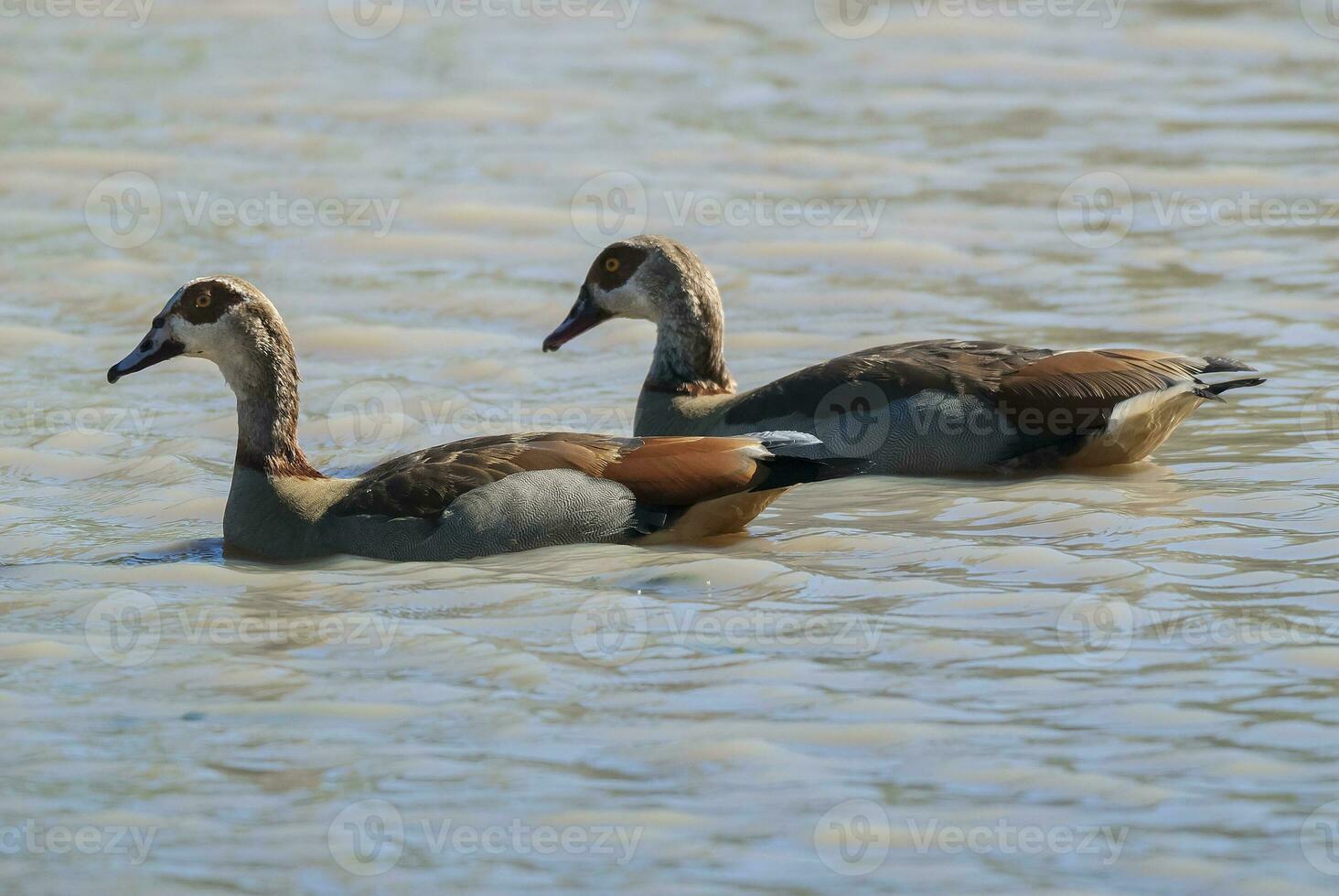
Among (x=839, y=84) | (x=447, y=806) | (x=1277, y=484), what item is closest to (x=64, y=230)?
(x=839, y=84)

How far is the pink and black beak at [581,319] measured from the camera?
10.5 meters

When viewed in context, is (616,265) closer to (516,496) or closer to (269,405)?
(269,405)

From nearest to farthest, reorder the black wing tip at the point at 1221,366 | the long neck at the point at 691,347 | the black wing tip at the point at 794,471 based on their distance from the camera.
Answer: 1. the black wing tip at the point at 794,471
2. the black wing tip at the point at 1221,366
3. the long neck at the point at 691,347

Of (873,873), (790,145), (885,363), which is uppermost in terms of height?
(790,145)

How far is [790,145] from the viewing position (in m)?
15.5

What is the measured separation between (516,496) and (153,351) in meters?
1.94

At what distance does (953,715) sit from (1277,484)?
3178 mm

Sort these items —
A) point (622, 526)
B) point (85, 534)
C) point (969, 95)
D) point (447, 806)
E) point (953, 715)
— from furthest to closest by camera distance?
point (969, 95)
point (85, 534)
point (622, 526)
point (953, 715)
point (447, 806)

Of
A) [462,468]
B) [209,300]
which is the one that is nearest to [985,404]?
[462,468]

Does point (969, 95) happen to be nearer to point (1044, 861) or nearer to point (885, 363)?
point (885, 363)

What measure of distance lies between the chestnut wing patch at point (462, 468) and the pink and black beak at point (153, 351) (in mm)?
1195

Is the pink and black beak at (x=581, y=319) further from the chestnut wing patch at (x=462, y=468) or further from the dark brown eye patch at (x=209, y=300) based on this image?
the chestnut wing patch at (x=462, y=468)

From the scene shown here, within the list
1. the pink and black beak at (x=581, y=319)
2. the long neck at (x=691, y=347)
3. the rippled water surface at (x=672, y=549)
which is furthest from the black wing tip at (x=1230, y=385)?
the pink and black beak at (x=581, y=319)

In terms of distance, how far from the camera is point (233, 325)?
8.77 m
